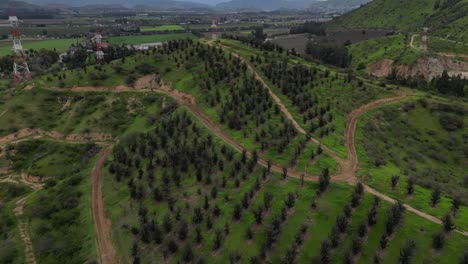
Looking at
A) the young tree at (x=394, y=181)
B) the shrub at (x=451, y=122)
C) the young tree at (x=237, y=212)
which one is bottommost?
the young tree at (x=237, y=212)

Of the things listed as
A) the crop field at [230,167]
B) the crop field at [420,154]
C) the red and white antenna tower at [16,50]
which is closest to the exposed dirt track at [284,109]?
the crop field at [230,167]

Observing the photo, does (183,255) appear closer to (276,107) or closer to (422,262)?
(422,262)

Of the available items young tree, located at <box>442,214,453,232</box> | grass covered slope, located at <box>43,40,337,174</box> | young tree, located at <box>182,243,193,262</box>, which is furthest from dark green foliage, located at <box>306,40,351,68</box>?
young tree, located at <box>182,243,193,262</box>

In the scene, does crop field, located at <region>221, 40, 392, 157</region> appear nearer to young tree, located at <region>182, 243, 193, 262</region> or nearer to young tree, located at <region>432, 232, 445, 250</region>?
young tree, located at <region>432, 232, 445, 250</region>

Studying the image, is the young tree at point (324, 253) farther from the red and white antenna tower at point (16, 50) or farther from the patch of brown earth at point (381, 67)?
the patch of brown earth at point (381, 67)

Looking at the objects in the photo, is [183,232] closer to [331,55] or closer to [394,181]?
[394,181]

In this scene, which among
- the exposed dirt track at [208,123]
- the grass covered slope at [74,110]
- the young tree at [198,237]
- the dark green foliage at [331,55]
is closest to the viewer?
the young tree at [198,237]

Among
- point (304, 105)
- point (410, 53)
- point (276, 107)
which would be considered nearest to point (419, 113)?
point (304, 105)
